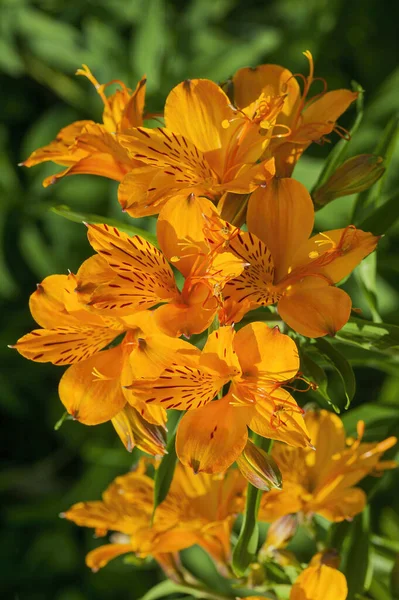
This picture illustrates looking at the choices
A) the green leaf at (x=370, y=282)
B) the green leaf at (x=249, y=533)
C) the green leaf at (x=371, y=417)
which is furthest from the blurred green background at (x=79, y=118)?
the green leaf at (x=249, y=533)

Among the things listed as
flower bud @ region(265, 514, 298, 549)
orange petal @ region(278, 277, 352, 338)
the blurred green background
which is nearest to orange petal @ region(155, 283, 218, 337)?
orange petal @ region(278, 277, 352, 338)

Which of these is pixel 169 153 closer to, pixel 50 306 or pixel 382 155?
pixel 50 306

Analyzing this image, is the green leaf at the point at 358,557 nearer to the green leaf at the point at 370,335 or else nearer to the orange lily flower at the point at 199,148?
the green leaf at the point at 370,335

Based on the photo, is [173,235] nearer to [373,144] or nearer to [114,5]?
[373,144]

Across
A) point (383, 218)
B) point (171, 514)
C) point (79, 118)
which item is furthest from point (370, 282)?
point (79, 118)

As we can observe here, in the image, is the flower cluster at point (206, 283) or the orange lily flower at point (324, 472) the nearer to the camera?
the flower cluster at point (206, 283)

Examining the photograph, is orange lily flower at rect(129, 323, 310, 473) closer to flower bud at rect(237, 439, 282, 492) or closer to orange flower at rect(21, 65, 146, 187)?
flower bud at rect(237, 439, 282, 492)
